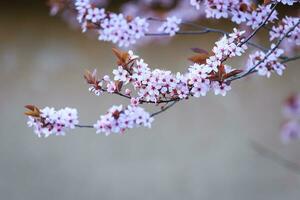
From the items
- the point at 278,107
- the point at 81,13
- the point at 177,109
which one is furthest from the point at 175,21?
the point at 278,107

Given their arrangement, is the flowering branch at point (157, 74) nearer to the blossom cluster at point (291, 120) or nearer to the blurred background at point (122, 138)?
the blurred background at point (122, 138)

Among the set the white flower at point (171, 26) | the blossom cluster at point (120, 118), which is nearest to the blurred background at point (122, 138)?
the white flower at point (171, 26)

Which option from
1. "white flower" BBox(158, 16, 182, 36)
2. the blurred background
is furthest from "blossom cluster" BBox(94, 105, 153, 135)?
the blurred background

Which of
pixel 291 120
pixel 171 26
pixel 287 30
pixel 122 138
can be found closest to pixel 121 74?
pixel 171 26

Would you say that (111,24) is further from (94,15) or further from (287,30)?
(287,30)

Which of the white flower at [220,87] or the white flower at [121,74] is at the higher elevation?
the white flower at [121,74]
